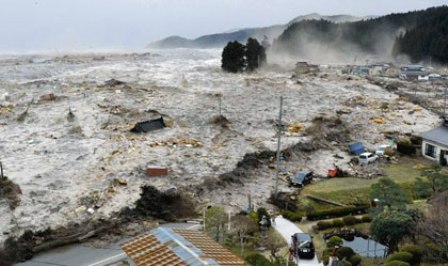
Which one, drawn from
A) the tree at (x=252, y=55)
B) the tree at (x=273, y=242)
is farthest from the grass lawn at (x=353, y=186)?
the tree at (x=252, y=55)

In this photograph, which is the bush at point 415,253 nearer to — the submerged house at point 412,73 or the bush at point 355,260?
the bush at point 355,260

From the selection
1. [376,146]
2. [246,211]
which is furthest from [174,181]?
[376,146]

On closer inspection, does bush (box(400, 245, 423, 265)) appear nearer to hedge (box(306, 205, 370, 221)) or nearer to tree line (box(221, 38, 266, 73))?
hedge (box(306, 205, 370, 221))

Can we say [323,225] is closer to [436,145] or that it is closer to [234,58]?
[436,145]

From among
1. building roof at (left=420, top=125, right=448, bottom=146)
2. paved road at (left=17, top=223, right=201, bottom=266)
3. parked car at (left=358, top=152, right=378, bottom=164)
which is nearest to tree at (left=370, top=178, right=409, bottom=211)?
paved road at (left=17, top=223, right=201, bottom=266)

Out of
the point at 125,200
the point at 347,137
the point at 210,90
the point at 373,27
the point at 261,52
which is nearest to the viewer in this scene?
the point at 125,200

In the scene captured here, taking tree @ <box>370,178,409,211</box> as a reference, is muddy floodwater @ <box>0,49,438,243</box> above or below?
below

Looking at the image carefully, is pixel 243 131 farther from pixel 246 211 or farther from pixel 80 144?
pixel 246 211
